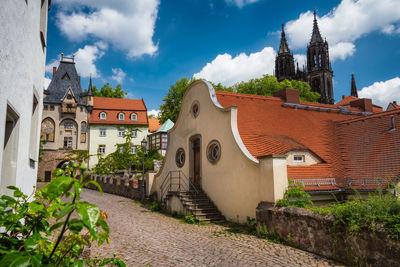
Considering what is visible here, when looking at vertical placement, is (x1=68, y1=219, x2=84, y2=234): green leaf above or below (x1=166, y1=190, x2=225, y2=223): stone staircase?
above

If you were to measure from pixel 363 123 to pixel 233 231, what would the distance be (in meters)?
8.56

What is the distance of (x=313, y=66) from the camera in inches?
2995

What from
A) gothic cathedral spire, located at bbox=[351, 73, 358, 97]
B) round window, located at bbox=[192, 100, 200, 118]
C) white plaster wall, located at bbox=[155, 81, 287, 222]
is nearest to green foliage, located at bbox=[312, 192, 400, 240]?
white plaster wall, located at bbox=[155, 81, 287, 222]

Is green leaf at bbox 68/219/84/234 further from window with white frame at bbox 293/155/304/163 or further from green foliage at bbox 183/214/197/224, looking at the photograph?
window with white frame at bbox 293/155/304/163

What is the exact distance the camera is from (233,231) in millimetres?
10008

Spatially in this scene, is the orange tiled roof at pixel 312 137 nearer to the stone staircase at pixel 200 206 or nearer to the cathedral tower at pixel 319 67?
the stone staircase at pixel 200 206

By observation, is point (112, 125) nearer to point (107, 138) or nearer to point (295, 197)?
point (107, 138)

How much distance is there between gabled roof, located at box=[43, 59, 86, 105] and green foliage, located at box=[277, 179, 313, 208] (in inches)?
1574

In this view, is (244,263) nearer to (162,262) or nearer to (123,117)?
(162,262)

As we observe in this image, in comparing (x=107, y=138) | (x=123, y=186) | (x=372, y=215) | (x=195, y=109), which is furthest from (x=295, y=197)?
A: (x=107, y=138)

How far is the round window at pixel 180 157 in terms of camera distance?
1577 cm

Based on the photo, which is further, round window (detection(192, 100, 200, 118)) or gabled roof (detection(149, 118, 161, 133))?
gabled roof (detection(149, 118, 161, 133))

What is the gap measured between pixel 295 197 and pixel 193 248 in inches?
140

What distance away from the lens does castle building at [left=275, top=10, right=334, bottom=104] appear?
72.7 metres
